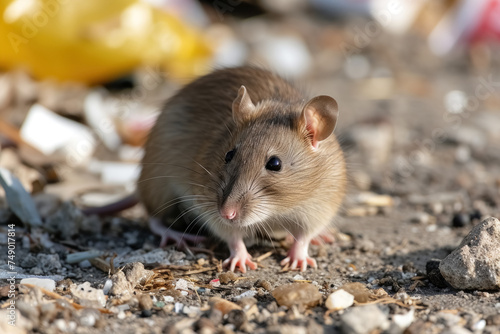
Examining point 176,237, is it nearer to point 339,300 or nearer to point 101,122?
point 339,300

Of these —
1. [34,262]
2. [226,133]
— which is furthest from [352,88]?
[34,262]

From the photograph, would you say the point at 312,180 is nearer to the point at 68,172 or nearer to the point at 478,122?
the point at 68,172

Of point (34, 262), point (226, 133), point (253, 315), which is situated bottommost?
point (34, 262)

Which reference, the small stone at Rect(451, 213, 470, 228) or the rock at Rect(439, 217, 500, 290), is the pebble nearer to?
the rock at Rect(439, 217, 500, 290)

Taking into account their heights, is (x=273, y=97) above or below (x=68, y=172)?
above

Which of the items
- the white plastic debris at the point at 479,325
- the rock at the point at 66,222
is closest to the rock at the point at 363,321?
the white plastic debris at the point at 479,325

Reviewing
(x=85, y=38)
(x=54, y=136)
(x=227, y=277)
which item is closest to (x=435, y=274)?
(x=227, y=277)

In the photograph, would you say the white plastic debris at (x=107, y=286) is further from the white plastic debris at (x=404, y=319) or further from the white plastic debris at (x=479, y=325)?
the white plastic debris at (x=479, y=325)
